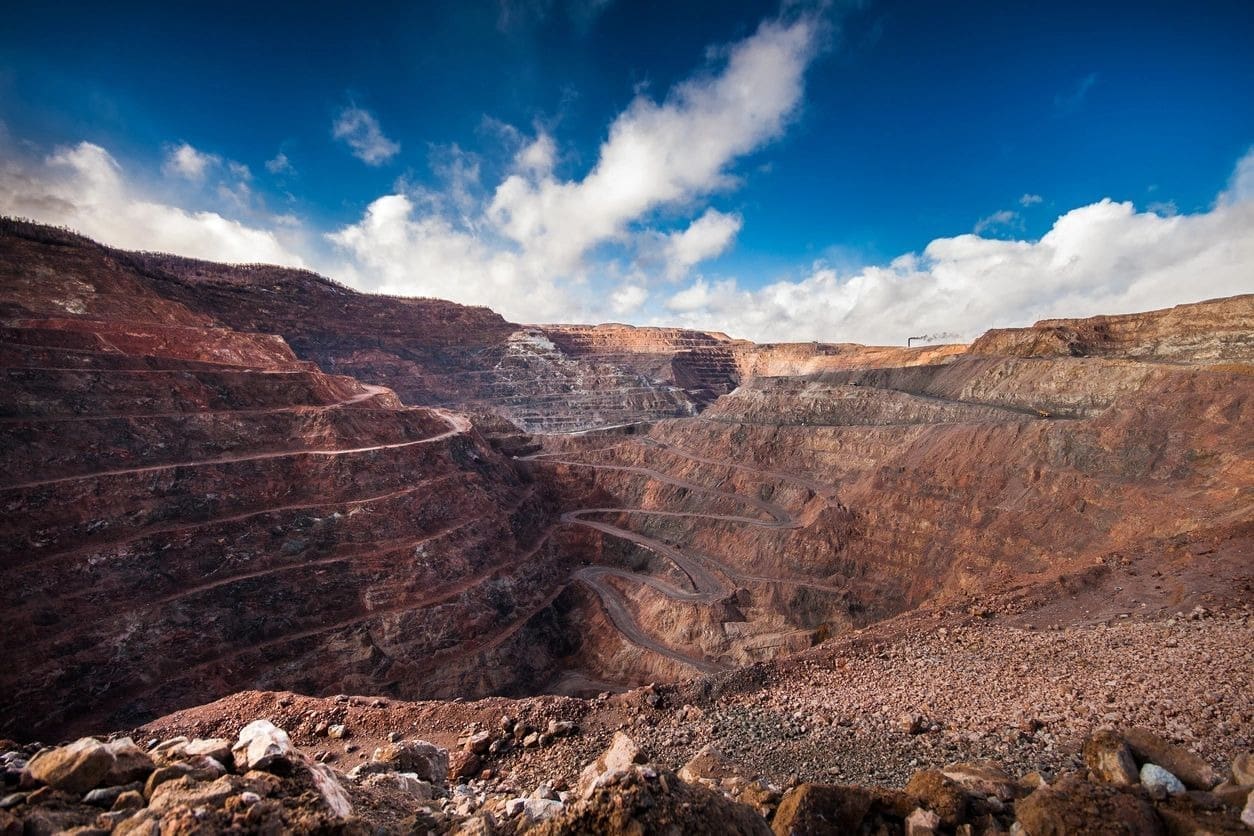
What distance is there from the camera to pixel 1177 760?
7711 millimetres

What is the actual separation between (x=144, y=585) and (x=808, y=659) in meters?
37.9

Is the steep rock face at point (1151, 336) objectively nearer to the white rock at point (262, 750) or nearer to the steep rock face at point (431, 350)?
the steep rock face at point (431, 350)

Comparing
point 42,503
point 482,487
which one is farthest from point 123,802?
point 482,487

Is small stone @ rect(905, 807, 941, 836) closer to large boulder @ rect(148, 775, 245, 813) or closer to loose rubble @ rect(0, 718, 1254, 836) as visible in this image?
loose rubble @ rect(0, 718, 1254, 836)

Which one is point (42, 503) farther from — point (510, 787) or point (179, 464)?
point (510, 787)

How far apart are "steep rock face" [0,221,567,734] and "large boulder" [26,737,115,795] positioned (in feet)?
103

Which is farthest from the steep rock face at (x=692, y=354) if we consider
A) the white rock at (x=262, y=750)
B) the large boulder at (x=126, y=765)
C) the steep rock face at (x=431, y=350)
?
the large boulder at (x=126, y=765)

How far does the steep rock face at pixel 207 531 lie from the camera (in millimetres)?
28797

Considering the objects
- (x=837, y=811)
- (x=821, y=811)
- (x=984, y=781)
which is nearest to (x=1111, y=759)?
(x=984, y=781)

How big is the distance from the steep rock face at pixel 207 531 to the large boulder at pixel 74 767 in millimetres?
31399

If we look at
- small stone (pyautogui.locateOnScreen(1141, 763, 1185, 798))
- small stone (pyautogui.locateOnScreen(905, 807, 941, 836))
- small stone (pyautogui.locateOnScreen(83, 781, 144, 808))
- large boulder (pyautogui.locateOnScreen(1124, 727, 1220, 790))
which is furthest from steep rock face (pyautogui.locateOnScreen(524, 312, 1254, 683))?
small stone (pyautogui.locateOnScreen(83, 781, 144, 808))

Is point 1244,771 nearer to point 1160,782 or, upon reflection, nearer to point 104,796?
point 1160,782

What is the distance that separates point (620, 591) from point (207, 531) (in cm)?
3321

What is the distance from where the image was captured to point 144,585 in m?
31.1
